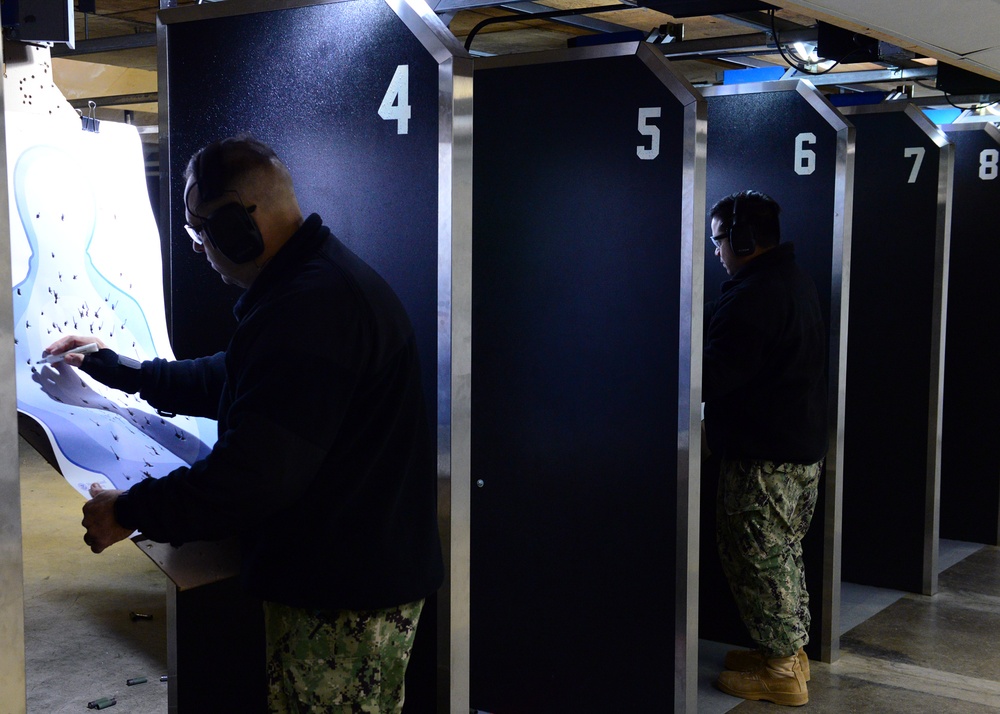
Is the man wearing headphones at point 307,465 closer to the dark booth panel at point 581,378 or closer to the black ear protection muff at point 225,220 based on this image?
the black ear protection muff at point 225,220

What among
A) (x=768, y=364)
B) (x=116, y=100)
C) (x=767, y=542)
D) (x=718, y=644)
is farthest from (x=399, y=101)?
(x=116, y=100)

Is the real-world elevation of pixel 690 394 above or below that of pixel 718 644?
above

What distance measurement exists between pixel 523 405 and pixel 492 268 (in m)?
0.39

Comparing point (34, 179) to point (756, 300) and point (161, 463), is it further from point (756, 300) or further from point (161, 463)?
point (756, 300)

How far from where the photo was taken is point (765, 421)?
3291 millimetres

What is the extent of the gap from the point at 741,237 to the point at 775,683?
4.58 feet

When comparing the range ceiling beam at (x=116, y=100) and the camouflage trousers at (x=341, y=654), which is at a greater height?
the range ceiling beam at (x=116, y=100)

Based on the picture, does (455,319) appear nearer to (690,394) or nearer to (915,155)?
(690,394)

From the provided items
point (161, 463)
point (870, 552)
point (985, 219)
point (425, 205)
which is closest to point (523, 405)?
point (425, 205)

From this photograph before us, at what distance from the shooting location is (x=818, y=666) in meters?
3.79

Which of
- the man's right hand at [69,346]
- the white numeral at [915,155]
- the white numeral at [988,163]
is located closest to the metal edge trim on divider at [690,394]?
the man's right hand at [69,346]

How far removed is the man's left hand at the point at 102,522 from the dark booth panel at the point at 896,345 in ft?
11.7

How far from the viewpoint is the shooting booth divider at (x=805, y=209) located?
366cm

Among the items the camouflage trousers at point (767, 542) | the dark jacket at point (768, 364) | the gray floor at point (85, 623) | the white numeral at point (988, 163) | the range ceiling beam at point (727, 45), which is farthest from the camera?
the white numeral at point (988, 163)
